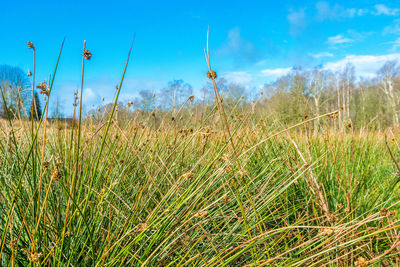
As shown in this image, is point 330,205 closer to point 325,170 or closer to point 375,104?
point 325,170

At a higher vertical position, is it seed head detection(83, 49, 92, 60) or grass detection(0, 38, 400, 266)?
seed head detection(83, 49, 92, 60)

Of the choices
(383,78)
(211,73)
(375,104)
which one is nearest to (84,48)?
(211,73)

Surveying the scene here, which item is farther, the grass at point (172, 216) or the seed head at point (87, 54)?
the grass at point (172, 216)

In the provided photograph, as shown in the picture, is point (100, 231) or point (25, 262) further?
point (100, 231)

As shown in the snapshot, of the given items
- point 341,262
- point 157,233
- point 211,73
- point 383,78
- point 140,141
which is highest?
point 383,78

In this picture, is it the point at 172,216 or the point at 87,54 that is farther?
the point at 172,216

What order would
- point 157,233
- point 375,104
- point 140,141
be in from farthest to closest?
point 375,104, point 140,141, point 157,233

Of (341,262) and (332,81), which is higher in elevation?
(332,81)

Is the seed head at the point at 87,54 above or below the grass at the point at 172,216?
above

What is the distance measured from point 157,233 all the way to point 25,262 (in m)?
0.54

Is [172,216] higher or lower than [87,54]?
lower

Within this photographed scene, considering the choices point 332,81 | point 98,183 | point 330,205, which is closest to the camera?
point 98,183

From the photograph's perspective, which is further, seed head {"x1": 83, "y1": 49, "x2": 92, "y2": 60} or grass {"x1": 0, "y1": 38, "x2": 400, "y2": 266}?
grass {"x1": 0, "y1": 38, "x2": 400, "y2": 266}

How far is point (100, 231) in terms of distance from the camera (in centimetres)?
115
